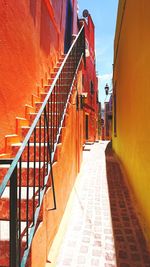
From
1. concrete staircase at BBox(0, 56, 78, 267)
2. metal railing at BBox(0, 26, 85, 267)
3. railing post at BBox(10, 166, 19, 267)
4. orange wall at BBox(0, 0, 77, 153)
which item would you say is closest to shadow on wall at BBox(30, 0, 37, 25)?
orange wall at BBox(0, 0, 77, 153)

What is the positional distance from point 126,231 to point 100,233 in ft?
1.23

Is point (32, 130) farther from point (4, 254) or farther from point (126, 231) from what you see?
point (126, 231)

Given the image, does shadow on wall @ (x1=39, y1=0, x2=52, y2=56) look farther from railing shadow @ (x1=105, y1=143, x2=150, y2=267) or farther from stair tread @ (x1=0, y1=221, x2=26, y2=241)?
stair tread @ (x1=0, y1=221, x2=26, y2=241)

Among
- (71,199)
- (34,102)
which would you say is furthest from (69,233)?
(34,102)

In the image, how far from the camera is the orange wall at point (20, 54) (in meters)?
3.19

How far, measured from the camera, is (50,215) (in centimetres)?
252

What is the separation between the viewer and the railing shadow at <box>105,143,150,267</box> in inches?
96.1

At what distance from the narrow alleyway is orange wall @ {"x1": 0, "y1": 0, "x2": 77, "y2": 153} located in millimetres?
1578

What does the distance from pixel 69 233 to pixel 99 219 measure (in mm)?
666

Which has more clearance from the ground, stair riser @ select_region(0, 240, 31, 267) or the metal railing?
the metal railing

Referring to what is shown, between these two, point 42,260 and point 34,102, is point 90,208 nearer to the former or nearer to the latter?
point 42,260

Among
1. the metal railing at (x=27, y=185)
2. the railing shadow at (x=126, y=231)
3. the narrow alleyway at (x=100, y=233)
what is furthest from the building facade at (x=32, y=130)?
the railing shadow at (x=126, y=231)

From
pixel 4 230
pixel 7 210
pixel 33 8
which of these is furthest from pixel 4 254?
pixel 33 8

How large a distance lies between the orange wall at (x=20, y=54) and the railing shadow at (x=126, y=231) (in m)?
2.05
